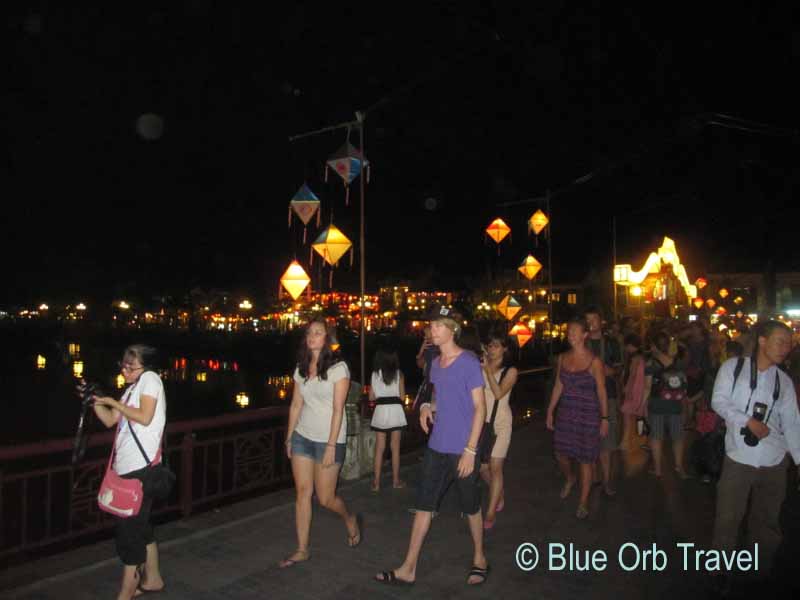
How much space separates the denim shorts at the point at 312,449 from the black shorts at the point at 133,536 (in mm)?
1092

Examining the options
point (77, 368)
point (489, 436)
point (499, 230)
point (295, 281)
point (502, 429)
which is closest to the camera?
point (489, 436)

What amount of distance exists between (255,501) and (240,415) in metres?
0.87

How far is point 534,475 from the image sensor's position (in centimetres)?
754

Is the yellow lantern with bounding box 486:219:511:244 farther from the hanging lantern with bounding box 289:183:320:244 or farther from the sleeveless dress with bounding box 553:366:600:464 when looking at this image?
the sleeveless dress with bounding box 553:366:600:464

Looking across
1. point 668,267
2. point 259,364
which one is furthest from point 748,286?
point 259,364

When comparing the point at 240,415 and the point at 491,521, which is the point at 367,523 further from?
the point at 240,415

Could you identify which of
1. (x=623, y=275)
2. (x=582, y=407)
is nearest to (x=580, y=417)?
(x=582, y=407)

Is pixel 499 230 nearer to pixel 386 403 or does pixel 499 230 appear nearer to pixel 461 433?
pixel 386 403

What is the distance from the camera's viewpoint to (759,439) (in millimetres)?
4062

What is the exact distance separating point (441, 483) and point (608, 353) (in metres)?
4.47

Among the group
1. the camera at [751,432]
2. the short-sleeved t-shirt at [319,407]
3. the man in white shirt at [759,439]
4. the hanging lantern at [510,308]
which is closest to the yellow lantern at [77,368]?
the hanging lantern at [510,308]

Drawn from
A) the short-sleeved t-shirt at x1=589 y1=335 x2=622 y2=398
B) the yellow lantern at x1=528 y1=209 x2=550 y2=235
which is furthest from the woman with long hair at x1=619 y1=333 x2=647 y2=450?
the yellow lantern at x1=528 y1=209 x2=550 y2=235

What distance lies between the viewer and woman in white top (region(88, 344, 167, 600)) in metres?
3.80

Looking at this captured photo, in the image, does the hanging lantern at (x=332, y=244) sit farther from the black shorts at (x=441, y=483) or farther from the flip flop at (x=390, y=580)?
the flip flop at (x=390, y=580)
